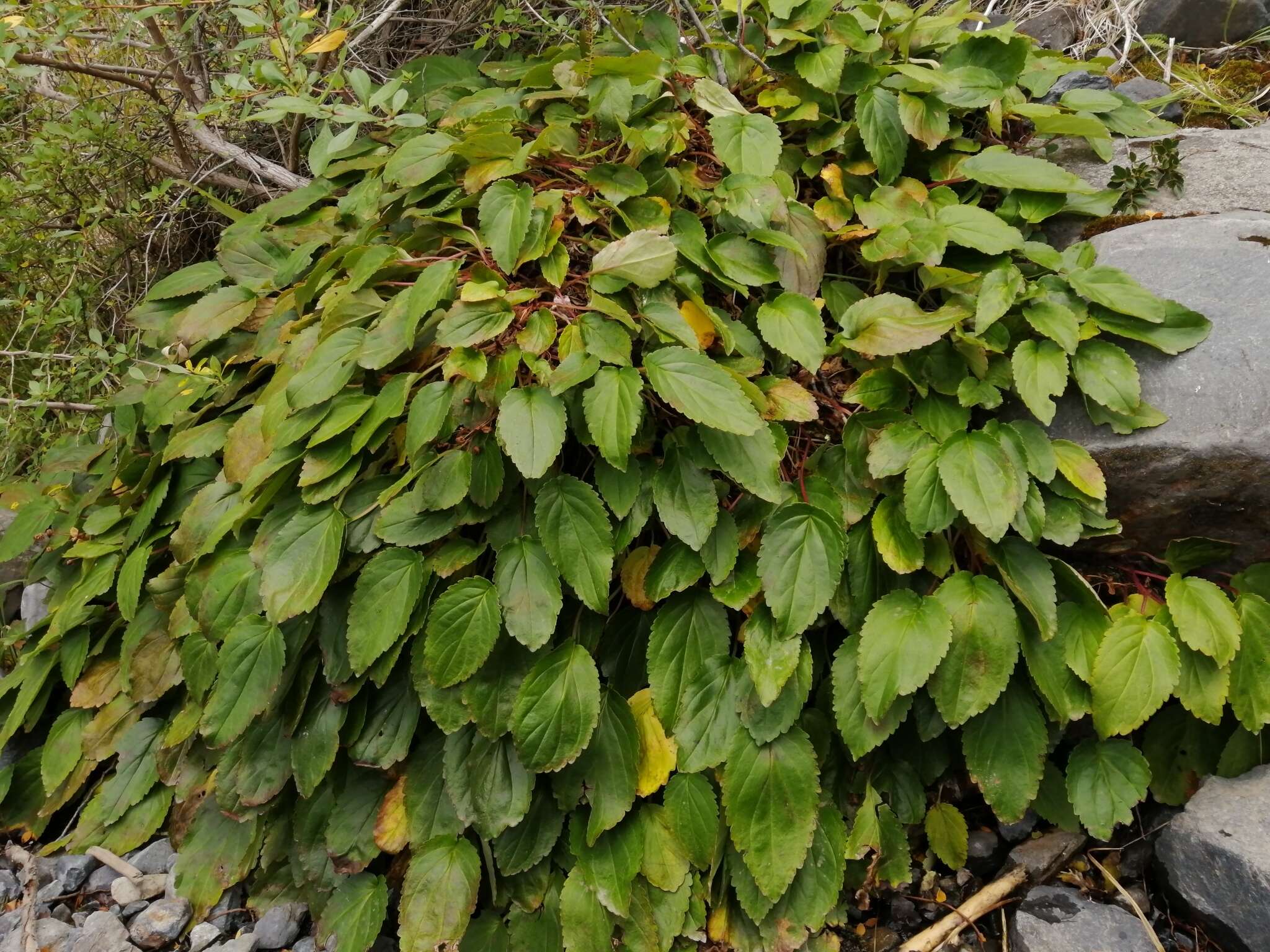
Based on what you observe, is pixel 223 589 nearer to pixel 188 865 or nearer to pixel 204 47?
pixel 188 865

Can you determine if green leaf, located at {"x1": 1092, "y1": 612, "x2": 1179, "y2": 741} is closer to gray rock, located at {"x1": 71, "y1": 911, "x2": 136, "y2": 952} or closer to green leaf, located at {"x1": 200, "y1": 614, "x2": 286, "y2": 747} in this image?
green leaf, located at {"x1": 200, "y1": 614, "x2": 286, "y2": 747}

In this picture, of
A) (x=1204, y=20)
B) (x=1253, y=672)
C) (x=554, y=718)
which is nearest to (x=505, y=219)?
(x=554, y=718)

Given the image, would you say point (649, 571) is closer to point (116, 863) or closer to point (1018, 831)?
point (1018, 831)

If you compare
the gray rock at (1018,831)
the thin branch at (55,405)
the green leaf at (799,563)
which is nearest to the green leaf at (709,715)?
the green leaf at (799,563)

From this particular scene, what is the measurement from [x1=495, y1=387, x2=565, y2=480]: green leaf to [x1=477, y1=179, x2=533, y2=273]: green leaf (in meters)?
0.37

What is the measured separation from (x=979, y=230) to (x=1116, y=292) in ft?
1.14

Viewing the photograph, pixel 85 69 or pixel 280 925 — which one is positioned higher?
pixel 85 69

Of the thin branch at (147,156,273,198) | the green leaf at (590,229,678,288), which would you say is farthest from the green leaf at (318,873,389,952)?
the thin branch at (147,156,273,198)

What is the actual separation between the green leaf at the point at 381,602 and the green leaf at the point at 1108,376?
4.95ft

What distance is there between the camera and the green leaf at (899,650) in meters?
1.77

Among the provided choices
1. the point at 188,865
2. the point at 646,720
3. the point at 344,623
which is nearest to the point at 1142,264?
the point at 646,720

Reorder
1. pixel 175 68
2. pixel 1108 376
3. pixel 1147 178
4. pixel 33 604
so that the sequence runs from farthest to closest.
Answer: pixel 175 68
pixel 33 604
pixel 1147 178
pixel 1108 376

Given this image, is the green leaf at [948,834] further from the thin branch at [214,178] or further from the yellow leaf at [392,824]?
the thin branch at [214,178]

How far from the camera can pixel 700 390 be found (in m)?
1.83
